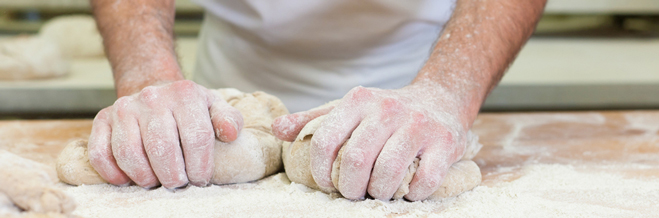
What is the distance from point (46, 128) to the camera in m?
1.68

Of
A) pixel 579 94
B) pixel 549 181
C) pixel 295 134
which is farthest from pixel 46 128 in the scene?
pixel 579 94

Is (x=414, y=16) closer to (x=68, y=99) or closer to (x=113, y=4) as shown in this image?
(x=113, y=4)

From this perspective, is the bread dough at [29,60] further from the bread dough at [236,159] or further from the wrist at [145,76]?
the bread dough at [236,159]

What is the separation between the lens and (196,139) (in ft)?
3.25

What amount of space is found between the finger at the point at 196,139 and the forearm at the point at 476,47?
1.54 feet

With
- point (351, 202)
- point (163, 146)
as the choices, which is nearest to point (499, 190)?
point (351, 202)

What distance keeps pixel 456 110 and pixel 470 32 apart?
28cm

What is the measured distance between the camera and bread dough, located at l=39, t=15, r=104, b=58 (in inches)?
133

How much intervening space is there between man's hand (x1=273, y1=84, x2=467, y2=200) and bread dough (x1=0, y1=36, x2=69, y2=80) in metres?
2.45

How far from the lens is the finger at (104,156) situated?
101 centimetres

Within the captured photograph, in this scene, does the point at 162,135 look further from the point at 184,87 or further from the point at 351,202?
the point at 351,202

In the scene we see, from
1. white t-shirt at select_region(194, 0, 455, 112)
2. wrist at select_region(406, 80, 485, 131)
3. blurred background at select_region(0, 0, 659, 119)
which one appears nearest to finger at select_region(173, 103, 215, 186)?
wrist at select_region(406, 80, 485, 131)

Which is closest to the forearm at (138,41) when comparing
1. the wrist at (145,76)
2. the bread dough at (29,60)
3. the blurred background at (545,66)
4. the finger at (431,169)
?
the wrist at (145,76)

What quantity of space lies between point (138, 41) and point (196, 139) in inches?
19.9
